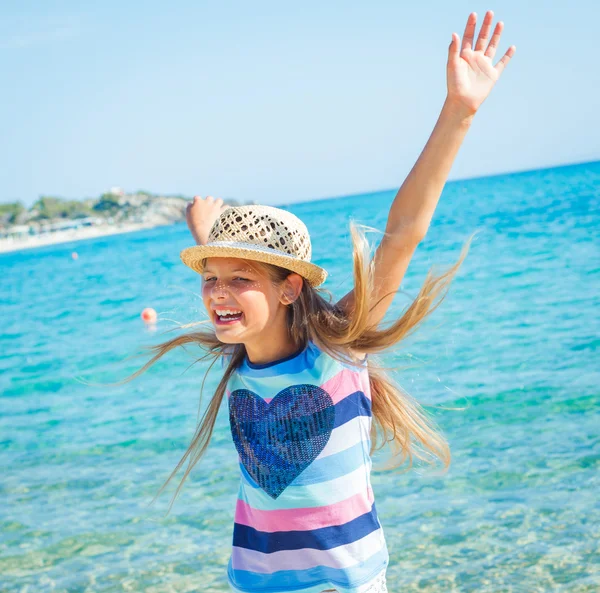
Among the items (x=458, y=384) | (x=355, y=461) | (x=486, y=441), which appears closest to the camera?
(x=355, y=461)

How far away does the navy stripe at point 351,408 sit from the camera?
2346 mm

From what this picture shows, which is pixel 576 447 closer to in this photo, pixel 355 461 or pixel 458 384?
pixel 458 384

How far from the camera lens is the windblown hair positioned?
237cm

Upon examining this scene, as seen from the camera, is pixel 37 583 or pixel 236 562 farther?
pixel 37 583

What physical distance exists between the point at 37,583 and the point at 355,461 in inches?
113

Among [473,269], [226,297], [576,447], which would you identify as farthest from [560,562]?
[473,269]

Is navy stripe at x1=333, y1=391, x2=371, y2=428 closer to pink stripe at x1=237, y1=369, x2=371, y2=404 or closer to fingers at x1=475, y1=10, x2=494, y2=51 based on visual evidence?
pink stripe at x1=237, y1=369, x2=371, y2=404

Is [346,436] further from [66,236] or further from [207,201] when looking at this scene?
[66,236]

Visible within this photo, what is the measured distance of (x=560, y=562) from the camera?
157 inches

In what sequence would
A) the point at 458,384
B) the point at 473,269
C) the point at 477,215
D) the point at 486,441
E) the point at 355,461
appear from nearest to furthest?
1. the point at 355,461
2. the point at 486,441
3. the point at 458,384
4. the point at 473,269
5. the point at 477,215

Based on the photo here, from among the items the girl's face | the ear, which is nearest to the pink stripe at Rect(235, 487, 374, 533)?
the girl's face

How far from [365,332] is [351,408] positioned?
240mm

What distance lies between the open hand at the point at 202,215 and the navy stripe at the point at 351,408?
967 mm

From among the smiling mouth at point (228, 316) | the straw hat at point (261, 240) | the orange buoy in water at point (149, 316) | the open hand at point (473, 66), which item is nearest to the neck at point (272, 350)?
the smiling mouth at point (228, 316)
